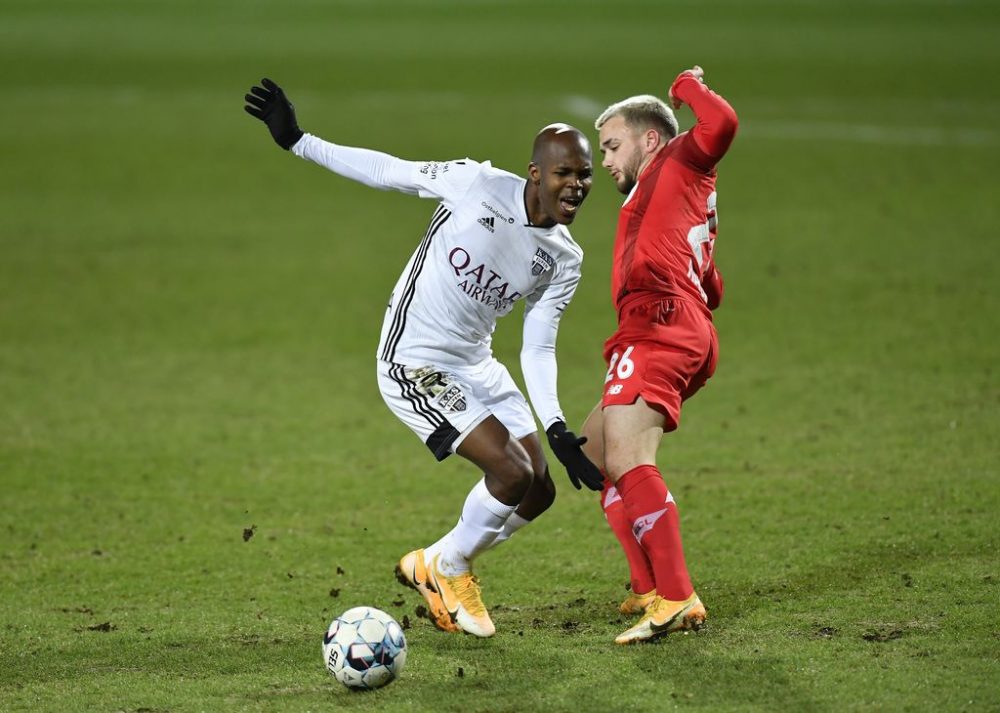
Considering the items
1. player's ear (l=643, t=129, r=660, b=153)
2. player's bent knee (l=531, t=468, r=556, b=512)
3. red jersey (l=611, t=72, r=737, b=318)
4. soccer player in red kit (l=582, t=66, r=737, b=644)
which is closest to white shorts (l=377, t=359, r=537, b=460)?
player's bent knee (l=531, t=468, r=556, b=512)

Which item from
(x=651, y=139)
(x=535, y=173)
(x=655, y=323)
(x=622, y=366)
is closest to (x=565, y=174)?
A: (x=535, y=173)

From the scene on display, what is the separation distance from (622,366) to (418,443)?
388 cm

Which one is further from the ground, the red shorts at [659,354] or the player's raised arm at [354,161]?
the player's raised arm at [354,161]

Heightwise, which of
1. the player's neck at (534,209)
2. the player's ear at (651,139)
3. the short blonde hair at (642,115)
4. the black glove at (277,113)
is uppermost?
the black glove at (277,113)

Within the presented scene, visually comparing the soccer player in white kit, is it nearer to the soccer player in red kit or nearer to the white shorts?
the white shorts

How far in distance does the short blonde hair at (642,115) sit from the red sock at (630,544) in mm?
1691

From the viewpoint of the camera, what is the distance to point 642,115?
21.7 ft

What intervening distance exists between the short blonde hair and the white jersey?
1.92 feet

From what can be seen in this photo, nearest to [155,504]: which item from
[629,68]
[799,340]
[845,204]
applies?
[799,340]

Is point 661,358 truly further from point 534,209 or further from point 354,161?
point 354,161

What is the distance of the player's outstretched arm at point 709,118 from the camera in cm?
621

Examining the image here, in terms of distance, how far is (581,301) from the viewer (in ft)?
46.2

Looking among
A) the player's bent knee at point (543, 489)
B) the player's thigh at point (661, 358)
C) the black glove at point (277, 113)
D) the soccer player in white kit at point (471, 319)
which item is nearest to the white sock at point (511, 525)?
the soccer player in white kit at point (471, 319)

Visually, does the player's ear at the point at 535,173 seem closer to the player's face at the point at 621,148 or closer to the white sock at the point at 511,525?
the player's face at the point at 621,148
